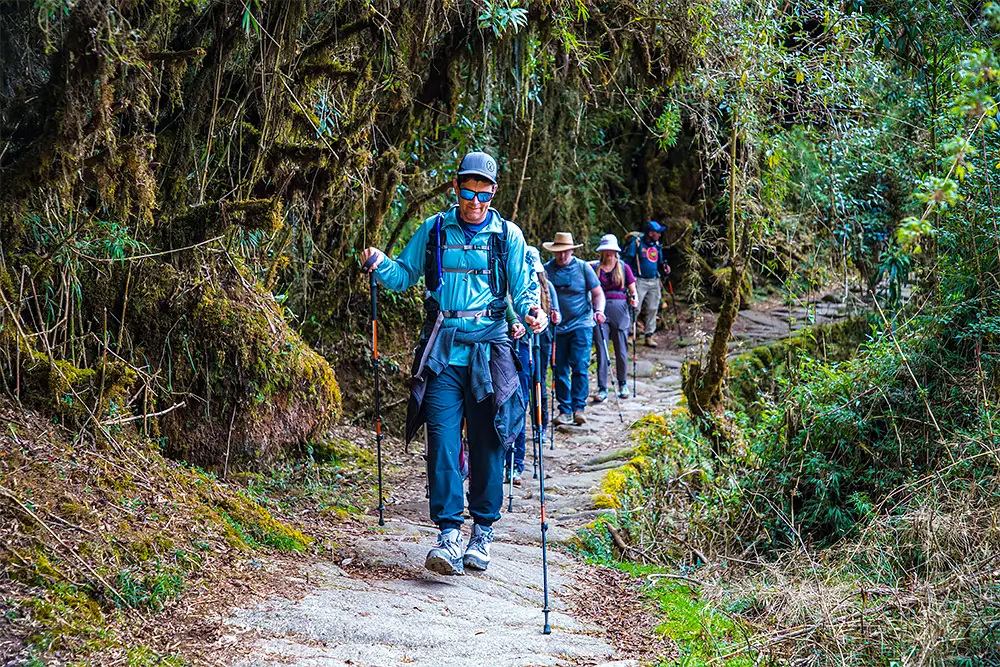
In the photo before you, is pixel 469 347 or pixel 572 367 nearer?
pixel 469 347

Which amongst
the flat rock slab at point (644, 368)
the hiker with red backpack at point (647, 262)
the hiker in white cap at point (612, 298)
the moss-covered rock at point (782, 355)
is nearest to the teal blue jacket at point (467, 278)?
the hiker in white cap at point (612, 298)

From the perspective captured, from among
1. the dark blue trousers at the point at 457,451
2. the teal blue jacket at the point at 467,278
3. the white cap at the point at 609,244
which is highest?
the white cap at the point at 609,244

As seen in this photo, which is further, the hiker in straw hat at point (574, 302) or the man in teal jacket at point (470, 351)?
the hiker in straw hat at point (574, 302)

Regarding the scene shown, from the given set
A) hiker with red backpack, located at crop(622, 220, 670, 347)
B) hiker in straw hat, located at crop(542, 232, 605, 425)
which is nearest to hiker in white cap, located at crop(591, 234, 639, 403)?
hiker in straw hat, located at crop(542, 232, 605, 425)

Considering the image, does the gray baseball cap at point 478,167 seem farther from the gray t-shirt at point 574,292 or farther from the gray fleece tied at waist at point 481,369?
the gray t-shirt at point 574,292

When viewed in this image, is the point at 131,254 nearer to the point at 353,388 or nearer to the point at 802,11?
the point at 353,388

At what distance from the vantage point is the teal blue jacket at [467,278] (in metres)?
6.00

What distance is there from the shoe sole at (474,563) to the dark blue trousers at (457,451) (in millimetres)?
225

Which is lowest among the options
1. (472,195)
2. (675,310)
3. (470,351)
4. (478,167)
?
(675,310)

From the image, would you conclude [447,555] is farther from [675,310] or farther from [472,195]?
[675,310]

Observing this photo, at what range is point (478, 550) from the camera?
19.9 feet

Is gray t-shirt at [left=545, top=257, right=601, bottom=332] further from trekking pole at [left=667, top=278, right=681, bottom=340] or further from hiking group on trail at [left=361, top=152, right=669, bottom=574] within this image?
trekking pole at [left=667, top=278, right=681, bottom=340]

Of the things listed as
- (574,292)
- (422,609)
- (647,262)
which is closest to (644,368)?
(647,262)

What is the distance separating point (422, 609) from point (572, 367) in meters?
7.00
